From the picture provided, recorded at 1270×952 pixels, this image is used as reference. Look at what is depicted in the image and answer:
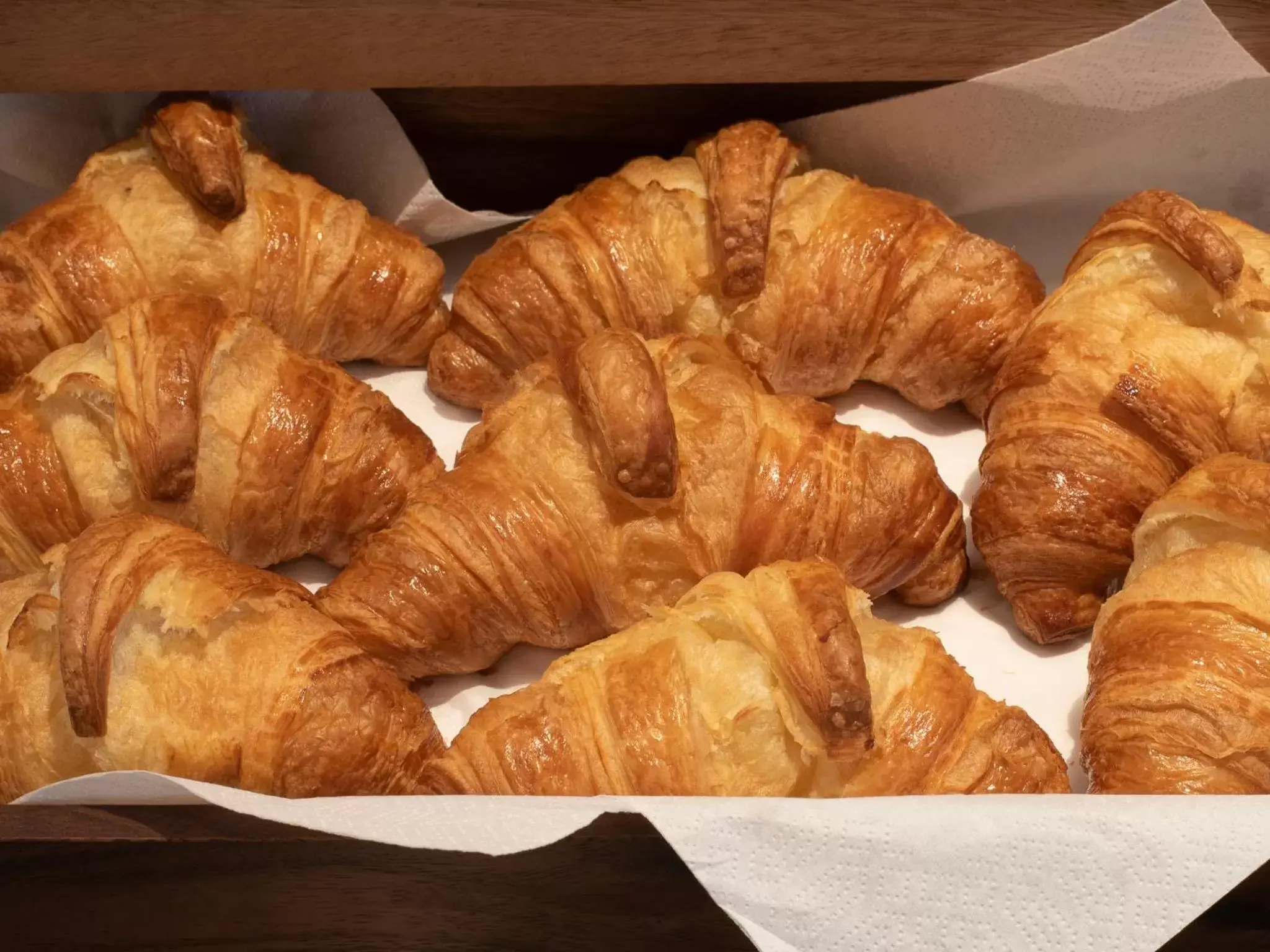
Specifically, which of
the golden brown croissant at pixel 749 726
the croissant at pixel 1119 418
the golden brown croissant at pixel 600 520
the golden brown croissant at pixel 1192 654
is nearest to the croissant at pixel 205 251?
the golden brown croissant at pixel 600 520

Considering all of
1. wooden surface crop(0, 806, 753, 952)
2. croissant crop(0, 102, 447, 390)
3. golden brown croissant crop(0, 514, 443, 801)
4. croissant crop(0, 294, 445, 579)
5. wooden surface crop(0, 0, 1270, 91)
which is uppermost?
wooden surface crop(0, 0, 1270, 91)

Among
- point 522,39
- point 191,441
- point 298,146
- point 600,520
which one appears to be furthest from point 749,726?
point 298,146

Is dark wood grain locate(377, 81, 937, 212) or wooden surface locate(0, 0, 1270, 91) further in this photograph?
dark wood grain locate(377, 81, 937, 212)

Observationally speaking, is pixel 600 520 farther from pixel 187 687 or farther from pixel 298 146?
pixel 298 146

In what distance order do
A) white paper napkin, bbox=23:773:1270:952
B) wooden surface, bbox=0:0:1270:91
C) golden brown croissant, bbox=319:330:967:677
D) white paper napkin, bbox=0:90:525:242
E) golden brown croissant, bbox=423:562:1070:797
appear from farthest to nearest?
white paper napkin, bbox=0:90:525:242
wooden surface, bbox=0:0:1270:91
golden brown croissant, bbox=319:330:967:677
golden brown croissant, bbox=423:562:1070:797
white paper napkin, bbox=23:773:1270:952

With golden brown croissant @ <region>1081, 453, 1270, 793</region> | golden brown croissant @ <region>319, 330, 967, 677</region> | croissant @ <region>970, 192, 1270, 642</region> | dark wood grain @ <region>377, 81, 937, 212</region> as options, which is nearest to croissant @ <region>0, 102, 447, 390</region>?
dark wood grain @ <region>377, 81, 937, 212</region>

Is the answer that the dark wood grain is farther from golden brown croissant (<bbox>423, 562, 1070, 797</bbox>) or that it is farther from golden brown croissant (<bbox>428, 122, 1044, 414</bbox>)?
golden brown croissant (<bbox>423, 562, 1070, 797</bbox>)

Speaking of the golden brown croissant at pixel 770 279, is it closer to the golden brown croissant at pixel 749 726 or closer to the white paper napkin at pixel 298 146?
the white paper napkin at pixel 298 146
